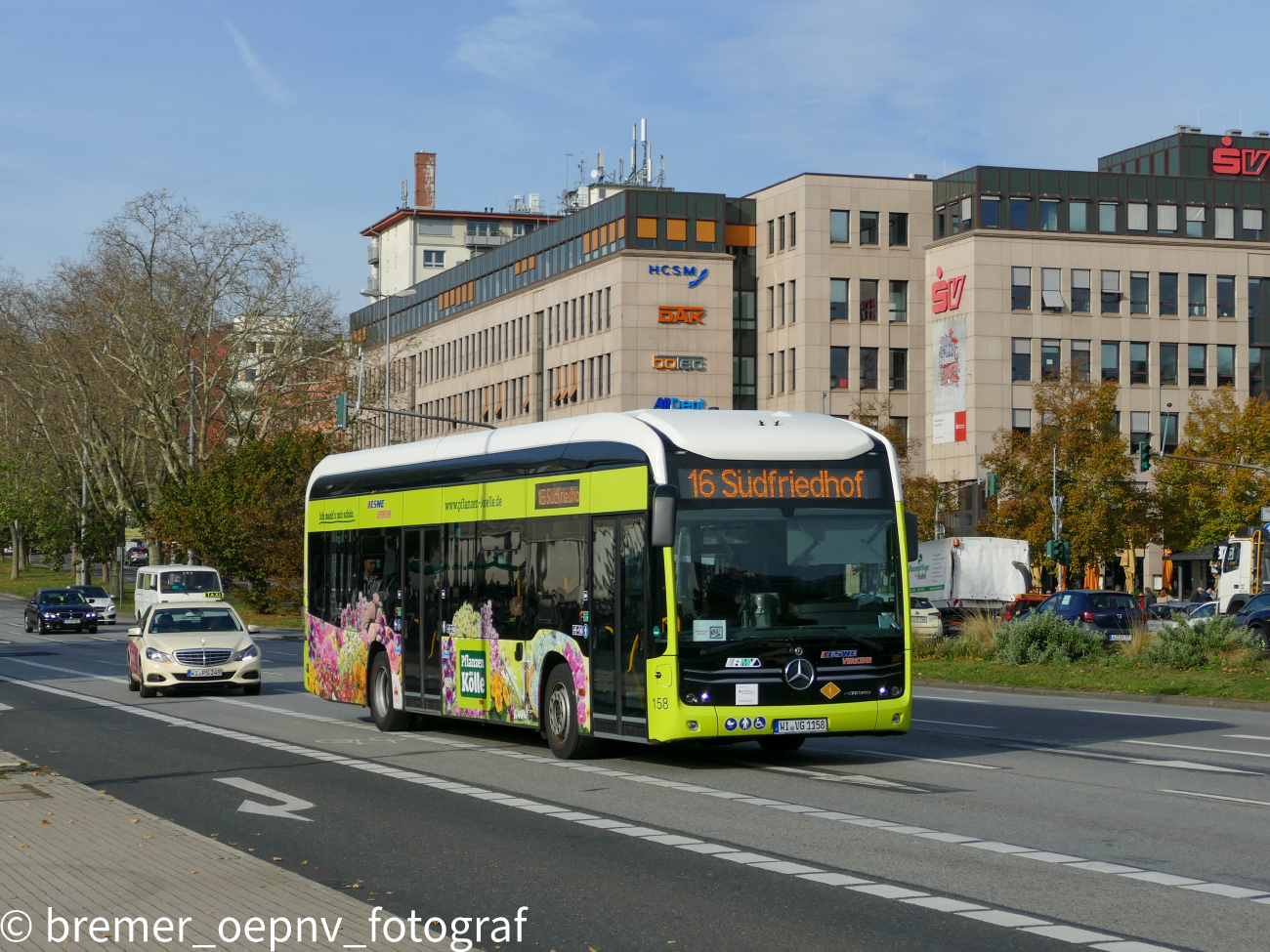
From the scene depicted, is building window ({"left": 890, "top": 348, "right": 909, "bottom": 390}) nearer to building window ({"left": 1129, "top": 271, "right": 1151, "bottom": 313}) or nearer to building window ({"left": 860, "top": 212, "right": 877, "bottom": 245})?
building window ({"left": 860, "top": 212, "right": 877, "bottom": 245})

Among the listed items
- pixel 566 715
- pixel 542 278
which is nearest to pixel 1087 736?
pixel 566 715

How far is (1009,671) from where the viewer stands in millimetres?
30141

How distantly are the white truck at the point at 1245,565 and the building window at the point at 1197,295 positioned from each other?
140ft

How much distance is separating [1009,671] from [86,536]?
66.0 meters

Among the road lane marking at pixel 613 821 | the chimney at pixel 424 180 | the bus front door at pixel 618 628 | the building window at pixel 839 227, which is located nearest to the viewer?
the road lane marking at pixel 613 821

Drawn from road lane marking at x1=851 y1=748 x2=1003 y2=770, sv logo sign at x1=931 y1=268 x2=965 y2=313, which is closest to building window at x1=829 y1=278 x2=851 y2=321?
sv logo sign at x1=931 y1=268 x2=965 y2=313

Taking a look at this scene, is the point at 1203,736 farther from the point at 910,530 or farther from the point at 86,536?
the point at 86,536

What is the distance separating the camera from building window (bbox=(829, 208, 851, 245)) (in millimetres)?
93125

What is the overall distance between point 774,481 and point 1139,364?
3141 inches

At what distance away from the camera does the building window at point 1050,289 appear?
89000 mm

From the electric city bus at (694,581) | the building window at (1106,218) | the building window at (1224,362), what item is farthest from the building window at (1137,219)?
the electric city bus at (694,581)

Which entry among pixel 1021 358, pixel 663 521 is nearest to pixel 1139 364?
pixel 1021 358

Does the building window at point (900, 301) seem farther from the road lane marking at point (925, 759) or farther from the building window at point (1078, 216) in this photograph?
the road lane marking at point (925, 759)

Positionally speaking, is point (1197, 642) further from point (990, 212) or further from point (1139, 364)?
point (1139, 364)
